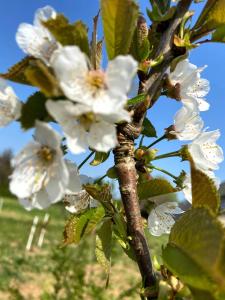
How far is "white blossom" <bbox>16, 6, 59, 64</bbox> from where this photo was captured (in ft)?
1.89

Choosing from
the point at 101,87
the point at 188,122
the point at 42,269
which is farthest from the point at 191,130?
the point at 42,269

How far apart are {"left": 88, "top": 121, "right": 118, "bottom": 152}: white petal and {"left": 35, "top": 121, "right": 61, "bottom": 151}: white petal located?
38mm

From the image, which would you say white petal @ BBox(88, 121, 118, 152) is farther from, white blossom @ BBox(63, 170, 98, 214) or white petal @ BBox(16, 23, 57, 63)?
white blossom @ BBox(63, 170, 98, 214)

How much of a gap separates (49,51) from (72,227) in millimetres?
297

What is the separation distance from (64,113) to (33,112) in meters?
0.04

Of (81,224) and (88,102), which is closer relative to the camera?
(88,102)

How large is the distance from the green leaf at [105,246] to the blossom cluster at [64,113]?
207 mm

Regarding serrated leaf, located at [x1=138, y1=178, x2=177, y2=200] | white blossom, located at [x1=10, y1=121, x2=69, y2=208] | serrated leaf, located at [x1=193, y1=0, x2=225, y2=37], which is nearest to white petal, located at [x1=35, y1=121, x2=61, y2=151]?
white blossom, located at [x1=10, y1=121, x2=69, y2=208]

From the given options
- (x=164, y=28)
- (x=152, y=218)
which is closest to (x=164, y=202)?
(x=152, y=218)

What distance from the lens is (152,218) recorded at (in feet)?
2.76

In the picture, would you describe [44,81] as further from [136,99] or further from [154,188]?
[154,188]

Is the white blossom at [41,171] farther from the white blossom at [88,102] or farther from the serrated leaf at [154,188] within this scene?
the serrated leaf at [154,188]

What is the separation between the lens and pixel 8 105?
60cm

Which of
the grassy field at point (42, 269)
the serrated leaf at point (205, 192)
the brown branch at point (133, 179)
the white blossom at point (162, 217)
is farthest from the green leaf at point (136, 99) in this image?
the grassy field at point (42, 269)
